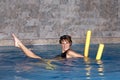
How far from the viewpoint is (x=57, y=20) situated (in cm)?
1426

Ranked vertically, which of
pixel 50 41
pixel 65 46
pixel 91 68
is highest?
pixel 65 46

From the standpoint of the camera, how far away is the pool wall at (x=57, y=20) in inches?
544

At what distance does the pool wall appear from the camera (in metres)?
13.8

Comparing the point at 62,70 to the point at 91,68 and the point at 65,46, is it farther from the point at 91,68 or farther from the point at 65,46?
the point at 65,46

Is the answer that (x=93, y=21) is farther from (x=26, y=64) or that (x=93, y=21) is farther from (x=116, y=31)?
(x=26, y=64)

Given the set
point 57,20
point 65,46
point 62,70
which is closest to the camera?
point 62,70

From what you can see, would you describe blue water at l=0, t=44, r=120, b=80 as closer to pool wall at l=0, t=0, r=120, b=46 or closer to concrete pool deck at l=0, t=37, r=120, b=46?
concrete pool deck at l=0, t=37, r=120, b=46

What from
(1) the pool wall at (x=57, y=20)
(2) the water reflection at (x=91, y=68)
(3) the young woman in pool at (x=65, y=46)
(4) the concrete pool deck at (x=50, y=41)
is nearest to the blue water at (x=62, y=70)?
(2) the water reflection at (x=91, y=68)

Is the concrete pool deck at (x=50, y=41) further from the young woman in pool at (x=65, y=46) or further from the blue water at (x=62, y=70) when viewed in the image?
the young woman in pool at (x=65, y=46)

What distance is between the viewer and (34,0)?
1411cm

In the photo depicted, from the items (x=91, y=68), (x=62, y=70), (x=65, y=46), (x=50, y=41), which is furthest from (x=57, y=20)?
(x=62, y=70)

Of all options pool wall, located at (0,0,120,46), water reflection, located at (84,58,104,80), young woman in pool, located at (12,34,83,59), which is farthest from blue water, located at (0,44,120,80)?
pool wall, located at (0,0,120,46)

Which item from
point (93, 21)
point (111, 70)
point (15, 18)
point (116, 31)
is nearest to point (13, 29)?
point (15, 18)

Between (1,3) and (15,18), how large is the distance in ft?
2.60
